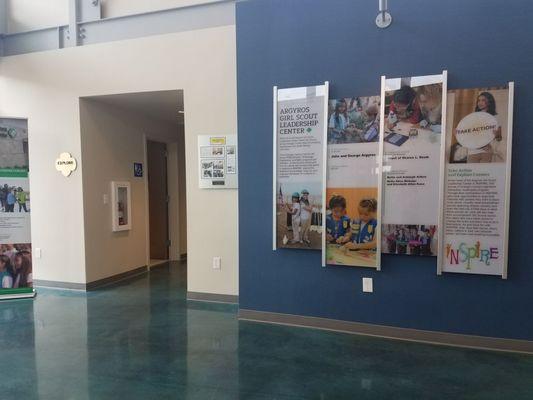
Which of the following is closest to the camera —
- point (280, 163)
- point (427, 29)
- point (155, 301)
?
point (427, 29)

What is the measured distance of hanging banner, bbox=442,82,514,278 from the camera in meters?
3.12

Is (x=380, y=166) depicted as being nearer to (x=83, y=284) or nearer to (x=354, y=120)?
(x=354, y=120)

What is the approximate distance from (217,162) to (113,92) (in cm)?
169

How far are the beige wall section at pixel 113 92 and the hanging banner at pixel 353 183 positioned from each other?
127 cm

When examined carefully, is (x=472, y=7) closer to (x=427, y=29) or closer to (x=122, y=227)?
(x=427, y=29)

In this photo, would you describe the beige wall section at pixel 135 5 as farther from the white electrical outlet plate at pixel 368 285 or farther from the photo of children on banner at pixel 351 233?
the white electrical outlet plate at pixel 368 285

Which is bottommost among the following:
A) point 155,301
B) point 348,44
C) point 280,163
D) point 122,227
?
point 155,301

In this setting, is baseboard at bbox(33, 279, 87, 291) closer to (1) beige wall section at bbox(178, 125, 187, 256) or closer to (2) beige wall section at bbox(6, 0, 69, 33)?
(1) beige wall section at bbox(178, 125, 187, 256)

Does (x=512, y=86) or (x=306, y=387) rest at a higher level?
(x=512, y=86)

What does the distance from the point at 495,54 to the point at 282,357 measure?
9.75 ft

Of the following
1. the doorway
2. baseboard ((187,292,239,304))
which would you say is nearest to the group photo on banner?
baseboard ((187,292,239,304))

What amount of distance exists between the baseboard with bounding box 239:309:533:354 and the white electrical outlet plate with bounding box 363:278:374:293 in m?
0.32

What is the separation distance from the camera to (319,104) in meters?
3.62

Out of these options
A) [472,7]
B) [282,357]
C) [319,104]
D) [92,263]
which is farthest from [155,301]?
[472,7]
